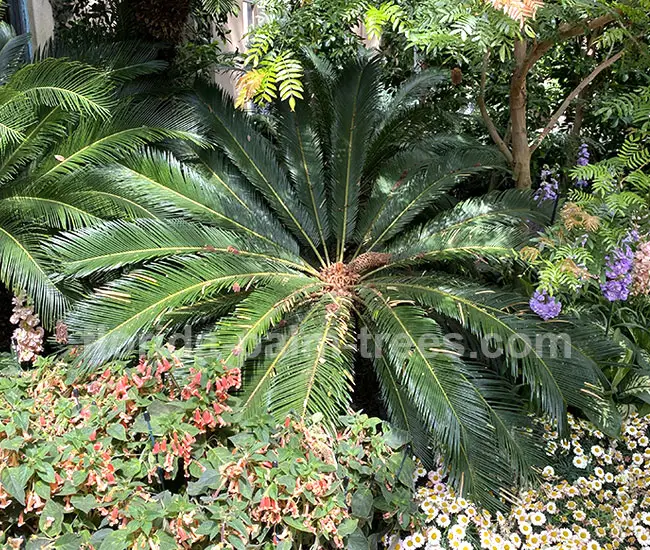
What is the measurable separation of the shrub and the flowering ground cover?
223 mm

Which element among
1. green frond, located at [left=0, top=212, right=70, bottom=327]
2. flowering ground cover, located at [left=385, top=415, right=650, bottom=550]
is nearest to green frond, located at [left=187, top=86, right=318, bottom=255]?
green frond, located at [left=0, top=212, right=70, bottom=327]

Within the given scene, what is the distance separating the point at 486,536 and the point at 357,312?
3.46ft

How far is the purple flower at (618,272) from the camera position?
242 centimetres

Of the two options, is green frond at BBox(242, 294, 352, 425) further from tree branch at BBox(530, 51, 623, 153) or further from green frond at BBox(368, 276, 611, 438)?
tree branch at BBox(530, 51, 623, 153)

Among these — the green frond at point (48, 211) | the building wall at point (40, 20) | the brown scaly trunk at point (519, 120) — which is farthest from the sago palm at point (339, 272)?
the building wall at point (40, 20)

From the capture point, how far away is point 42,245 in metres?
2.68

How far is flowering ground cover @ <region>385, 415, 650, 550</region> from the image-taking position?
6.96ft

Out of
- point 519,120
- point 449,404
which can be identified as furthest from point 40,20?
point 449,404

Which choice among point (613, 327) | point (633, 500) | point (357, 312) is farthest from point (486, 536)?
A: point (613, 327)

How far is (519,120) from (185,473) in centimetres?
250

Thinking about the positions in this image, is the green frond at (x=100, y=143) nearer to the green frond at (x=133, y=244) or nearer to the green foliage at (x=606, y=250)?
the green frond at (x=133, y=244)

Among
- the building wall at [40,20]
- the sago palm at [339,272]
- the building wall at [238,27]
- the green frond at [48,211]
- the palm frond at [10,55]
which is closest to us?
the sago palm at [339,272]

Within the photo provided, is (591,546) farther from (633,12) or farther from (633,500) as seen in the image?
(633,12)

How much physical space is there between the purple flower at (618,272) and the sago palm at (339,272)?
27cm
